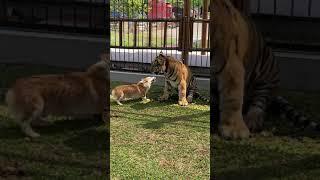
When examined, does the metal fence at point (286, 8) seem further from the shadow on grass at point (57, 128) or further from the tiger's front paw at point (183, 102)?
the shadow on grass at point (57, 128)

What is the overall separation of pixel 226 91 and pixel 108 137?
80 cm

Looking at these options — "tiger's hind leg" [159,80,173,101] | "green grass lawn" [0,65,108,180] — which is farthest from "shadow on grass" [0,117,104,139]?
"tiger's hind leg" [159,80,173,101]

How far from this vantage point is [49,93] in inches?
119

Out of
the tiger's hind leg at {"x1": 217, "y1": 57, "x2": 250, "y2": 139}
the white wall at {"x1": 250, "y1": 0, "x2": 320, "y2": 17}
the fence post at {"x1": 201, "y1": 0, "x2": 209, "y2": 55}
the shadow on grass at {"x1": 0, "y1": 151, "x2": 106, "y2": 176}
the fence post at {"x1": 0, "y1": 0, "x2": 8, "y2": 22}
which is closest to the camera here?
the white wall at {"x1": 250, "y1": 0, "x2": 320, "y2": 17}

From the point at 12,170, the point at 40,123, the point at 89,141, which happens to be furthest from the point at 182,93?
the point at 12,170

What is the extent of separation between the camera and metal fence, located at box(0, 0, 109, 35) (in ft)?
9.88

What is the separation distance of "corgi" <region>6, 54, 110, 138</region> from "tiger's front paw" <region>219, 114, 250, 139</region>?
0.77m

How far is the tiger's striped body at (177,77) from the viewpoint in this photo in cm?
305

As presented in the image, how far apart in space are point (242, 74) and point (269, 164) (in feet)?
1.57

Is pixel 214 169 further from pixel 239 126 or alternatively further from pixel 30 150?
pixel 30 150

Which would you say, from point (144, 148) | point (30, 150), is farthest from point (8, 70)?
point (144, 148)

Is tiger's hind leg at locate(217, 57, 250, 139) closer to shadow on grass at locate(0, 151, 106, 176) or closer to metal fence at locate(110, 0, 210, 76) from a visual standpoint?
metal fence at locate(110, 0, 210, 76)

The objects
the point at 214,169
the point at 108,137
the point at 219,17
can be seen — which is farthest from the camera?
the point at 108,137

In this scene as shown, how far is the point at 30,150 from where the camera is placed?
10.2ft
